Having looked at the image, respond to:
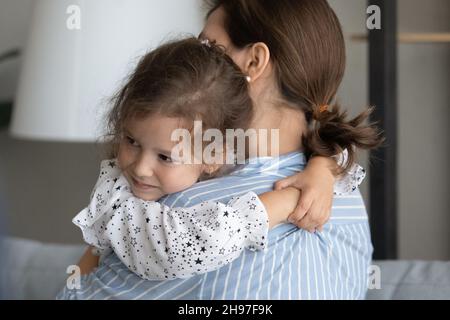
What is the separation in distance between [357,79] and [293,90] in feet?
2.97

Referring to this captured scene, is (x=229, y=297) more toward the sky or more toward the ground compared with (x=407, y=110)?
more toward the ground

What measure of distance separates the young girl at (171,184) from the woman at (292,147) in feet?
0.08

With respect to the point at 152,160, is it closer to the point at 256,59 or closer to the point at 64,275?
the point at 256,59

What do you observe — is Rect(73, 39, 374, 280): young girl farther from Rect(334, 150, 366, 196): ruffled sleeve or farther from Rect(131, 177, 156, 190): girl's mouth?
Rect(334, 150, 366, 196): ruffled sleeve

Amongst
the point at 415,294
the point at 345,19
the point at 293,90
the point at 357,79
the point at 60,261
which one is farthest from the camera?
the point at 357,79

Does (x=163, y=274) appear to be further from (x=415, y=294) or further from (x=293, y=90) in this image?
(x=415, y=294)

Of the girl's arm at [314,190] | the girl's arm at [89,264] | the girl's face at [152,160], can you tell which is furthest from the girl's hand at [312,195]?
the girl's arm at [89,264]

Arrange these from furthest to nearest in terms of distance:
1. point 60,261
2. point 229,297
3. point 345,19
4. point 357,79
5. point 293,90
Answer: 1. point 357,79
2. point 345,19
3. point 60,261
4. point 293,90
5. point 229,297

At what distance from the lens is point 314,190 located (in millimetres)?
822

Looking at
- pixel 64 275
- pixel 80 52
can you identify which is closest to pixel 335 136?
pixel 64 275

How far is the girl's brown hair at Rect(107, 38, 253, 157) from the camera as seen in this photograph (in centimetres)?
77

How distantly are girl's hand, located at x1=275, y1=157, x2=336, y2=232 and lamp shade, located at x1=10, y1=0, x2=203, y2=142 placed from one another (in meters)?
0.75

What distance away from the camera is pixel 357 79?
174cm
